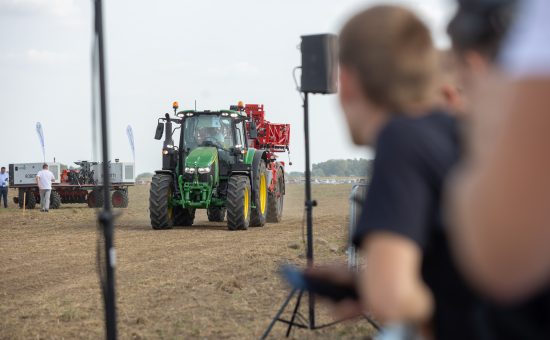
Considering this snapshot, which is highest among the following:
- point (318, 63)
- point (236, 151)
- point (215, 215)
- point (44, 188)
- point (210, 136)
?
A: point (318, 63)

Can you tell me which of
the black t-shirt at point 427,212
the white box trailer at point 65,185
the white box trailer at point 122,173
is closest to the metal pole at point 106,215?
the black t-shirt at point 427,212

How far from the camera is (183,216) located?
16422mm

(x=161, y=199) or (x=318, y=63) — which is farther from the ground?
(x=318, y=63)

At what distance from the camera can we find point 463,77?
1242mm

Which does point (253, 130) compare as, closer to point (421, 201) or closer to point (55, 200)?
point (55, 200)

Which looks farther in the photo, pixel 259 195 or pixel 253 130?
pixel 259 195

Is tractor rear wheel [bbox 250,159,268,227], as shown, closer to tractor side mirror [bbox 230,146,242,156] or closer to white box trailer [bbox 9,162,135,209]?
tractor side mirror [bbox 230,146,242,156]

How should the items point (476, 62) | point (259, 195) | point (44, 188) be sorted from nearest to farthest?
1. point (476, 62)
2. point (259, 195)
3. point (44, 188)

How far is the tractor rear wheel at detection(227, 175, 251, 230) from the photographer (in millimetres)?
14336

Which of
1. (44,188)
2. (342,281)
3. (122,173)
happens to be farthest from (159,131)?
(342,281)

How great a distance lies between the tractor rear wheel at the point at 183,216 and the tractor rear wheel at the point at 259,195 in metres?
1.28

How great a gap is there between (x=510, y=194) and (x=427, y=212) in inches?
18.3

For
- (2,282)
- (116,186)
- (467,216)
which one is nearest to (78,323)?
(2,282)

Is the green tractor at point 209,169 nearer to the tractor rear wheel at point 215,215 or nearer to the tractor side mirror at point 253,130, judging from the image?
the tractor side mirror at point 253,130
